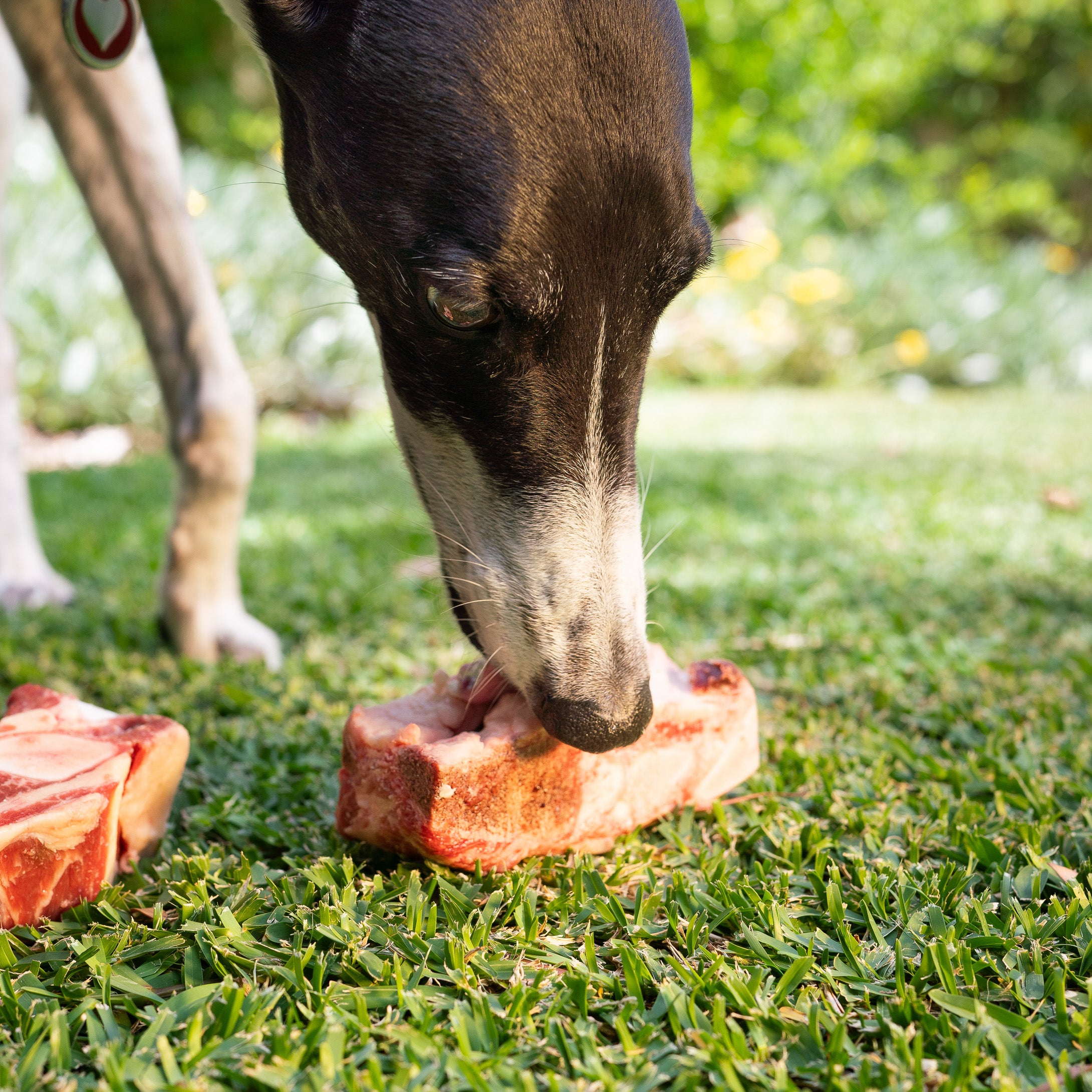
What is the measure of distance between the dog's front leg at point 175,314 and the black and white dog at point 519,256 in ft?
2.81

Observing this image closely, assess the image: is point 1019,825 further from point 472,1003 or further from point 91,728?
point 91,728

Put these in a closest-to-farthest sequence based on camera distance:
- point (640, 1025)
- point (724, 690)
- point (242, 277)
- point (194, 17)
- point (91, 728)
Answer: point (640, 1025), point (91, 728), point (724, 690), point (242, 277), point (194, 17)

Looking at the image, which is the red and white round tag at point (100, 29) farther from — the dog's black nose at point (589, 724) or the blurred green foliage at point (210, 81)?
the blurred green foliage at point (210, 81)

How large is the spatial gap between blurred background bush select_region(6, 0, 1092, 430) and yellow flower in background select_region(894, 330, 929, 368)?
55 millimetres

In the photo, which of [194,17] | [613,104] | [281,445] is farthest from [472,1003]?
[194,17]

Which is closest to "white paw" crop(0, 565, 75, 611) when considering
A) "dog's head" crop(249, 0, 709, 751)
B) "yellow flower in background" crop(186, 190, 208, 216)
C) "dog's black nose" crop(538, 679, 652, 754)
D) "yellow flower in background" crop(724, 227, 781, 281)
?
"dog's head" crop(249, 0, 709, 751)

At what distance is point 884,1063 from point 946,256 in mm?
11756

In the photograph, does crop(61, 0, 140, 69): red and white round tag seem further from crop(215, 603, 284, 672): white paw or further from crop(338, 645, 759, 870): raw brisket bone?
crop(338, 645, 759, 870): raw brisket bone

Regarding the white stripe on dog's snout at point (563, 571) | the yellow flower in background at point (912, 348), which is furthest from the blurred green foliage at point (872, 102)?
the white stripe on dog's snout at point (563, 571)

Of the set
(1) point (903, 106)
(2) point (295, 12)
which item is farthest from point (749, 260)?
(1) point (903, 106)

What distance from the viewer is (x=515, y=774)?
1.77 m

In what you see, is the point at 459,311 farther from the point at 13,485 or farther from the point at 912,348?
the point at 912,348

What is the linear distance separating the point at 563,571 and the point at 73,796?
89cm

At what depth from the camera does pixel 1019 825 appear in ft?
6.42
